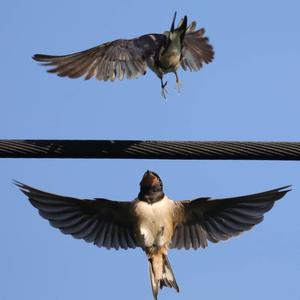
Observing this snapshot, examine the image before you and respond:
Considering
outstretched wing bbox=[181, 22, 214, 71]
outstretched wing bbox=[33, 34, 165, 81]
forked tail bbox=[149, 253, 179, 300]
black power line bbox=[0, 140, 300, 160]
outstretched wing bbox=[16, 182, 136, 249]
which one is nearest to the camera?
black power line bbox=[0, 140, 300, 160]

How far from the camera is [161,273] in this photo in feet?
23.3

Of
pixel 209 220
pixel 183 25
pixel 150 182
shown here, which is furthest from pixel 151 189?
pixel 183 25

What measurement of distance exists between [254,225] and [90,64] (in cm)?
163

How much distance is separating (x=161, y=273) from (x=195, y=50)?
183 centimetres

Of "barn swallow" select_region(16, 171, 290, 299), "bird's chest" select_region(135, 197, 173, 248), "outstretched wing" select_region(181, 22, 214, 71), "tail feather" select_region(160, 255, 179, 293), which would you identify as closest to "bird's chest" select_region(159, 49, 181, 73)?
"outstretched wing" select_region(181, 22, 214, 71)

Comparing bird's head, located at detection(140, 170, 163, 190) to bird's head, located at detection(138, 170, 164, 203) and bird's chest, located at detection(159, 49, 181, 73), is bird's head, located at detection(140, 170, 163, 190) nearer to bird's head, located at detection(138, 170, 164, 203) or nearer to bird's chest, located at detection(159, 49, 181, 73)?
bird's head, located at detection(138, 170, 164, 203)

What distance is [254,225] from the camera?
23.8ft

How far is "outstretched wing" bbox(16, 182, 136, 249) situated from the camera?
285 inches

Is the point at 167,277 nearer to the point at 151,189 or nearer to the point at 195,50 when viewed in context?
the point at 151,189

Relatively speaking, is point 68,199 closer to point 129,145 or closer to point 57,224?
point 57,224

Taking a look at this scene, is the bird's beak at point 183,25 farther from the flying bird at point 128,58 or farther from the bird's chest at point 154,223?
the bird's chest at point 154,223

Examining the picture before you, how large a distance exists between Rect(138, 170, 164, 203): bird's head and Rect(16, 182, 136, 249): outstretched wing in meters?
0.16

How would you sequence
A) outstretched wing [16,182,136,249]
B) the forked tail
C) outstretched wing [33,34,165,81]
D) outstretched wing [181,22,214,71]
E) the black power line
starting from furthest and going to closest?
outstretched wing [181,22,214,71] → outstretched wing [16,182,136,249] → the forked tail → outstretched wing [33,34,165,81] → the black power line

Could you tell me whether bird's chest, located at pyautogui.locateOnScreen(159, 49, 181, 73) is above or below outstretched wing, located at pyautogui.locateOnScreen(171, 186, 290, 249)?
above
